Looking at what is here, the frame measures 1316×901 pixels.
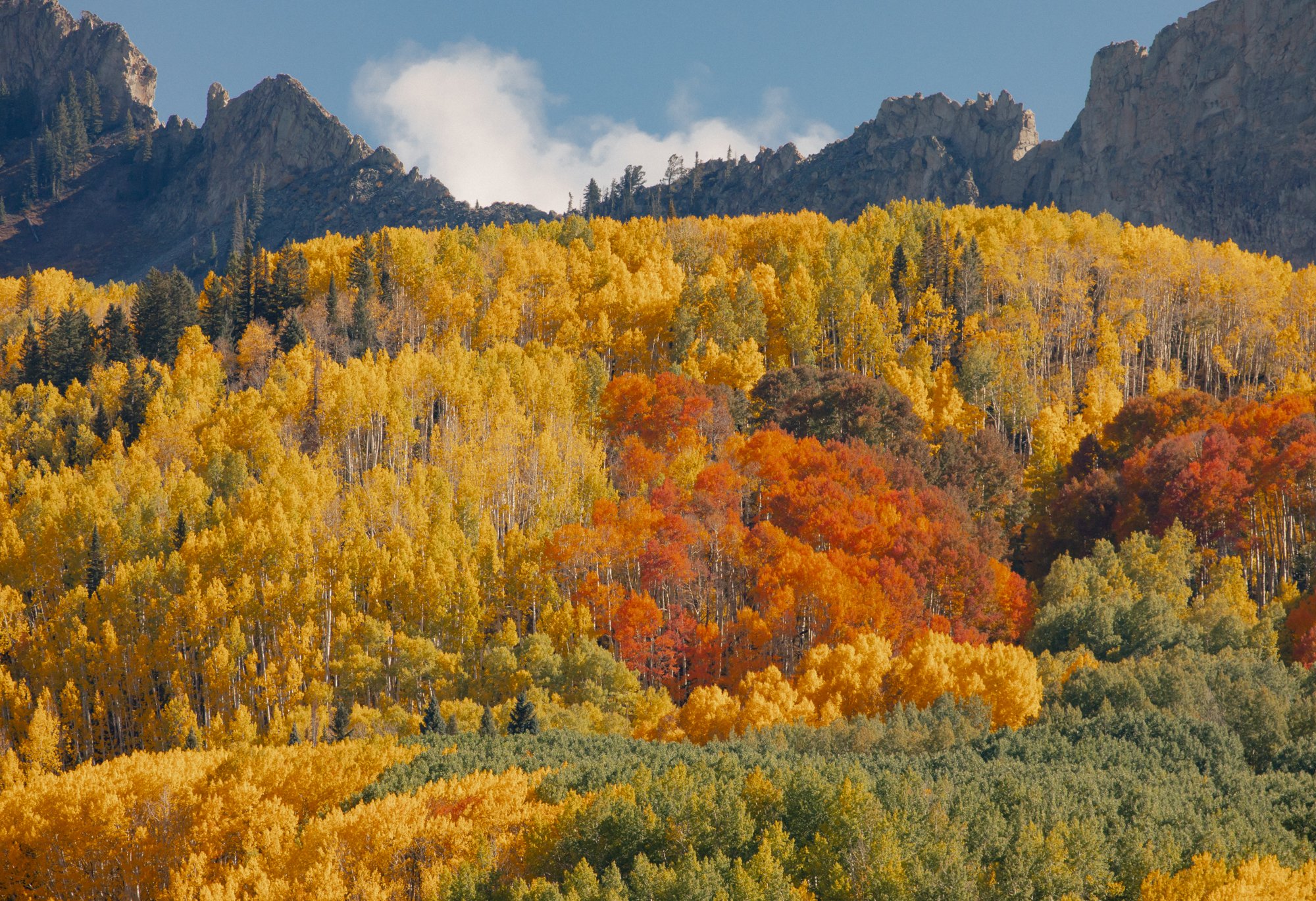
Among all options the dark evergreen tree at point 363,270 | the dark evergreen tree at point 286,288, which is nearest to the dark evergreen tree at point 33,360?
the dark evergreen tree at point 286,288

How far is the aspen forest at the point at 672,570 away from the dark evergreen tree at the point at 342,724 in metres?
0.20

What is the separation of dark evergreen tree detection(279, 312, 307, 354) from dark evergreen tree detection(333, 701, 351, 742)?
39254 millimetres

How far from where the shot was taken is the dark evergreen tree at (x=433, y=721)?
156 ft

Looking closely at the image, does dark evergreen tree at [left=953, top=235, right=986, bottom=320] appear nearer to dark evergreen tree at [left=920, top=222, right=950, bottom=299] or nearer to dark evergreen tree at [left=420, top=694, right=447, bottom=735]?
dark evergreen tree at [left=920, top=222, right=950, bottom=299]

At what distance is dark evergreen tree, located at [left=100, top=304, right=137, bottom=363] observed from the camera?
86.5 m

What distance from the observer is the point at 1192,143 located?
126 meters

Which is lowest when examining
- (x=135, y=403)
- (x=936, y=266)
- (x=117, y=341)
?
(x=135, y=403)

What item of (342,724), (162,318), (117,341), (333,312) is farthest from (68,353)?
(342,724)

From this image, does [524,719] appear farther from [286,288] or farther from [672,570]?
[286,288]

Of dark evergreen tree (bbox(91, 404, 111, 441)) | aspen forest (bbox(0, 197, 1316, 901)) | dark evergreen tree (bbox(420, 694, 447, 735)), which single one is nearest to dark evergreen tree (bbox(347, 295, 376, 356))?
aspen forest (bbox(0, 197, 1316, 901))

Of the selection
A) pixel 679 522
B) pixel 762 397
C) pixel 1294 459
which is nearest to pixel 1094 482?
pixel 1294 459

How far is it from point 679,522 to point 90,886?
1249 inches

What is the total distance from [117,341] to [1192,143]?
114292 mm

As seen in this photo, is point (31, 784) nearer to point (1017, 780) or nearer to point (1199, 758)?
point (1017, 780)
